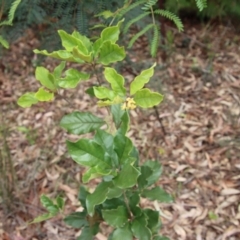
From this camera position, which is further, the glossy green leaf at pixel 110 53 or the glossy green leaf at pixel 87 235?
the glossy green leaf at pixel 87 235

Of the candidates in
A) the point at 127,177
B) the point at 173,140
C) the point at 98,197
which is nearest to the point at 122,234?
the point at 98,197

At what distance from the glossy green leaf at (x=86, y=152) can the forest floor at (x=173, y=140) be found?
633 millimetres

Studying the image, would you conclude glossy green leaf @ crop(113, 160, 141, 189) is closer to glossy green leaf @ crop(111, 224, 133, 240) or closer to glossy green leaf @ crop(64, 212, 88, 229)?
glossy green leaf @ crop(111, 224, 133, 240)

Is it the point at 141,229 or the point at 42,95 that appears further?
the point at 141,229

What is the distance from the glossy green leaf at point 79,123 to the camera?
119cm

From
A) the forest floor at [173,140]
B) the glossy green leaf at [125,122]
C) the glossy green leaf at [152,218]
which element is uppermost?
the glossy green leaf at [125,122]

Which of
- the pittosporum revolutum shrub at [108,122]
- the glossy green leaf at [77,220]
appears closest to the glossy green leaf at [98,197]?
the pittosporum revolutum shrub at [108,122]

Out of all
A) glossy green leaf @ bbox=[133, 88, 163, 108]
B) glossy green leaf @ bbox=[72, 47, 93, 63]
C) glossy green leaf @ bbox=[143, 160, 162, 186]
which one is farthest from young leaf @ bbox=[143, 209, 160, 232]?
glossy green leaf @ bbox=[72, 47, 93, 63]

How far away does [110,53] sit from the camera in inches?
40.8

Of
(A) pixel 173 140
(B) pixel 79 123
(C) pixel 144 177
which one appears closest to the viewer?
(B) pixel 79 123

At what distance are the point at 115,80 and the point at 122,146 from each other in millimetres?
175

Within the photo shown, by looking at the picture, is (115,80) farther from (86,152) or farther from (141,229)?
(141,229)

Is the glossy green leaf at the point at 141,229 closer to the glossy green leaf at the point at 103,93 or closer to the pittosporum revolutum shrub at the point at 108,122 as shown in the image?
the pittosporum revolutum shrub at the point at 108,122

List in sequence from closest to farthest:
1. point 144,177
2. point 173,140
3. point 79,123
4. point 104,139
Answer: point 104,139 < point 79,123 < point 144,177 < point 173,140
